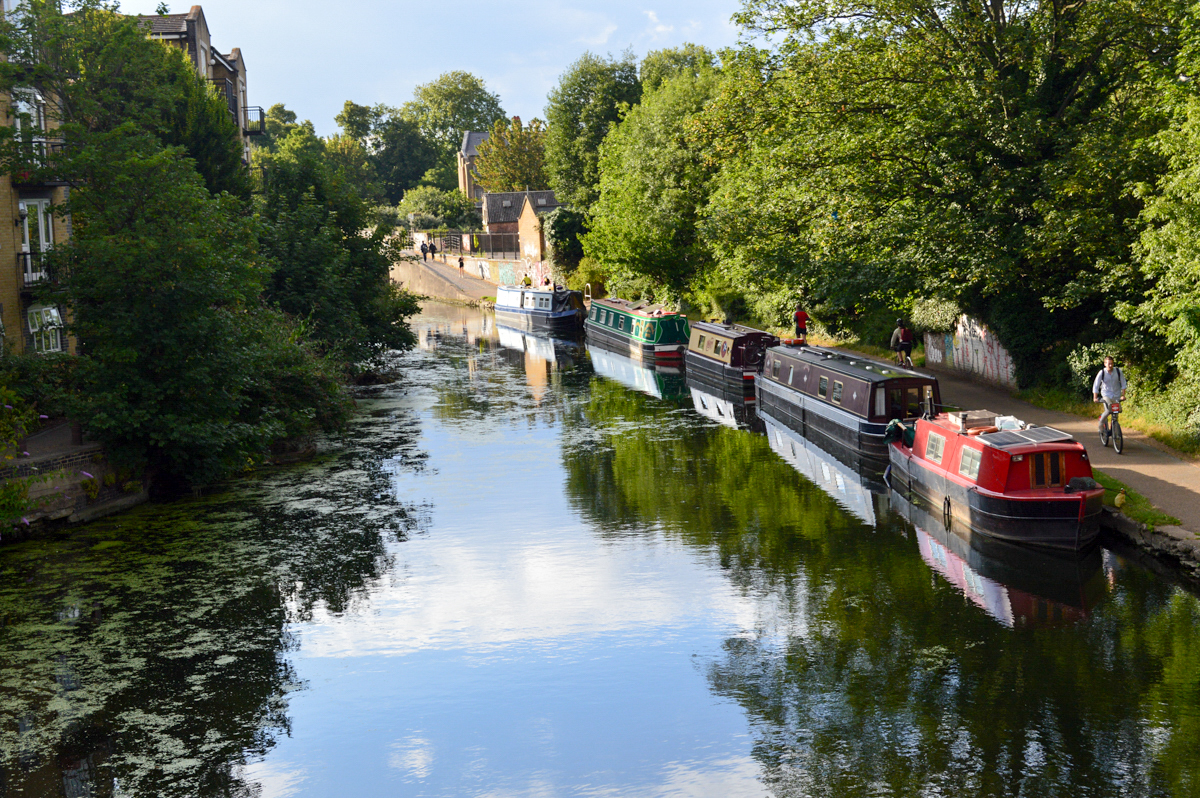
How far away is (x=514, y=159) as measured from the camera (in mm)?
84125

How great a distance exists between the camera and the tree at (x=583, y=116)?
2366 inches

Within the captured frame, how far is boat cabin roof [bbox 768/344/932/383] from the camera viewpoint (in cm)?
2042

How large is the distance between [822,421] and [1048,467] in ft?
27.9

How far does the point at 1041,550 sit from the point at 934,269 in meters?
9.61

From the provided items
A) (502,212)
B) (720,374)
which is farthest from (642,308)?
(502,212)

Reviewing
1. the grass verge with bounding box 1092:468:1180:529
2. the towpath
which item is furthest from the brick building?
the grass verge with bounding box 1092:468:1180:529

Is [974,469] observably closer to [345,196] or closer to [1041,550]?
[1041,550]

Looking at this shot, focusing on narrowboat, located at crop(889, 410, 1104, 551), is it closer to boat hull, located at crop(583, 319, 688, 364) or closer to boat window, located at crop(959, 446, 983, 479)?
boat window, located at crop(959, 446, 983, 479)

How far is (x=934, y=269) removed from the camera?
22.8 m

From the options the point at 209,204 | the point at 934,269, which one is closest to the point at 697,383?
the point at 934,269

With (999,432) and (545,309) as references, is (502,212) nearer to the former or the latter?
(545,309)

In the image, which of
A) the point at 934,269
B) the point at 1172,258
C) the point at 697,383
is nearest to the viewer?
the point at 1172,258

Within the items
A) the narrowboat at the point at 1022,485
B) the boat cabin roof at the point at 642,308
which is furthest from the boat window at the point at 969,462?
the boat cabin roof at the point at 642,308

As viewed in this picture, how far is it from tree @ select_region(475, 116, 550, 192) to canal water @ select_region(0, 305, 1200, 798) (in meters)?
66.8
